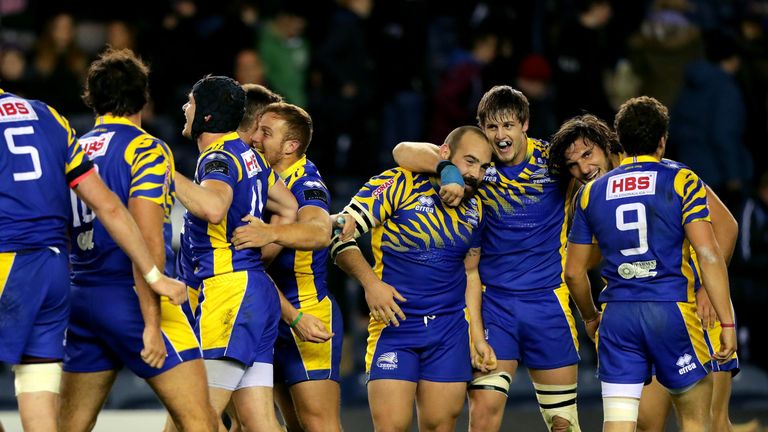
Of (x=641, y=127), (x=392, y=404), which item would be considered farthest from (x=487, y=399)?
(x=641, y=127)

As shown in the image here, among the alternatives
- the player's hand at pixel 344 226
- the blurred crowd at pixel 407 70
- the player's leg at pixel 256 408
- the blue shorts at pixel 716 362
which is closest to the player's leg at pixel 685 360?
the blue shorts at pixel 716 362

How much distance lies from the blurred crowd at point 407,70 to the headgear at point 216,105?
17.1 feet

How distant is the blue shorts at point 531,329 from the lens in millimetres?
7512

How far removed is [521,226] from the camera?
7566 mm

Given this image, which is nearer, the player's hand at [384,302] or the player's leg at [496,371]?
the player's hand at [384,302]

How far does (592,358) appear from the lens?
39.1 ft

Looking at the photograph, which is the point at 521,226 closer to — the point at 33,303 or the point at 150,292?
the point at 150,292

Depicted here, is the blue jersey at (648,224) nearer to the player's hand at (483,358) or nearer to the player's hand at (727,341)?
the player's hand at (727,341)

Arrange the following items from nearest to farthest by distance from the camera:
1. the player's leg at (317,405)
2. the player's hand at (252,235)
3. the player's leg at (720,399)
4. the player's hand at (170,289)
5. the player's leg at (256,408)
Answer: the player's hand at (170,289) < the player's hand at (252,235) < the player's leg at (256,408) < the player's leg at (317,405) < the player's leg at (720,399)

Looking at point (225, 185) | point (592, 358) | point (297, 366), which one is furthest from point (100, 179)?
point (592, 358)

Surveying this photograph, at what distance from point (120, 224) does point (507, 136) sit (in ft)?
8.66

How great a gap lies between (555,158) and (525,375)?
463 cm

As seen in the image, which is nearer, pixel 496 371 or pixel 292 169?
pixel 292 169

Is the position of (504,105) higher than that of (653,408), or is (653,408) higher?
(504,105)
